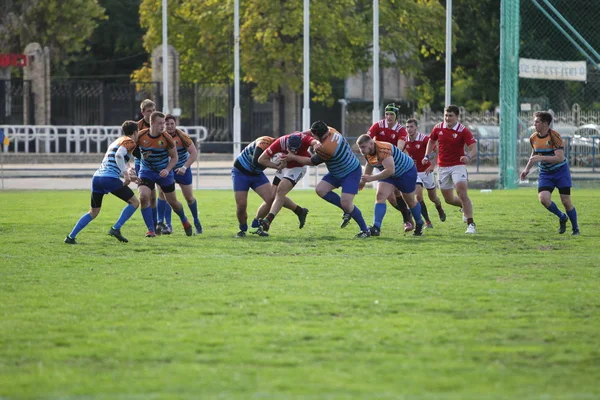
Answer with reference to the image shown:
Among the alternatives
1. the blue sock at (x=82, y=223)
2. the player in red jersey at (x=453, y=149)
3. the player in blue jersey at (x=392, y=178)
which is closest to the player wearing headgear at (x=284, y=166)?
the player in blue jersey at (x=392, y=178)

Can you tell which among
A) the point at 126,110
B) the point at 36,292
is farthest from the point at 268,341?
the point at 126,110

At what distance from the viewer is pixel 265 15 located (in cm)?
4444

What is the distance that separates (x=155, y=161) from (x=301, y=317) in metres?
7.20

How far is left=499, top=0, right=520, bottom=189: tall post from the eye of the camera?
101ft

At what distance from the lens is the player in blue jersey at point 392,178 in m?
15.8

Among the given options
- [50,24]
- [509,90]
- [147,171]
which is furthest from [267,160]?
[50,24]

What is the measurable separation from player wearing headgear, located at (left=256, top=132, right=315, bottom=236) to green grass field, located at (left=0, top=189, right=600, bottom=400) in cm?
38

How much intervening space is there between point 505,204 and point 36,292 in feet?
47.6

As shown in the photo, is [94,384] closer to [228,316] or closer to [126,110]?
[228,316]

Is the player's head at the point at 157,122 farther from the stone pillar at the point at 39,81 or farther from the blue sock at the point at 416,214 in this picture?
the stone pillar at the point at 39,81

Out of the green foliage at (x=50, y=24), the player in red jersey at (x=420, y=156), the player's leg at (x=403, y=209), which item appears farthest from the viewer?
the green foliage at (x=50, y=24)

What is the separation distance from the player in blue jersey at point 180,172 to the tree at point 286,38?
87.9 ft

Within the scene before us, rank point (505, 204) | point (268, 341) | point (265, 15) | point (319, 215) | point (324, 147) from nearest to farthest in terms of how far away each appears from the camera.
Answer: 1. point (268, 341)
2. point (324, 147)
3. point (319, 215)
4. point (505, 204)
5. point (265, 15)

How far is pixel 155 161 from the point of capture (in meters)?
15.9
